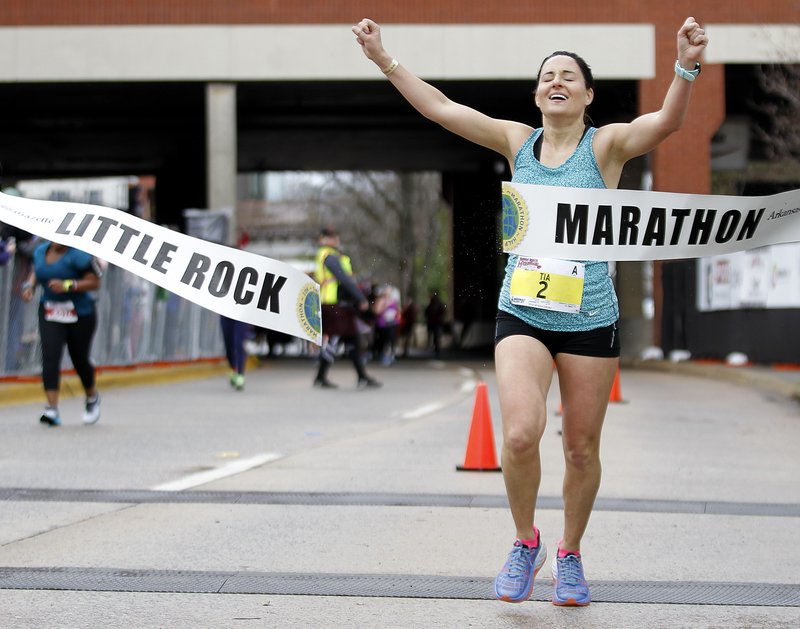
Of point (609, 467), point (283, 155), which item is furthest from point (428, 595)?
point (283, 155)

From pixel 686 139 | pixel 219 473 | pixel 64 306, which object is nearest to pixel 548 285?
pixel 219 473

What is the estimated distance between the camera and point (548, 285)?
496cm

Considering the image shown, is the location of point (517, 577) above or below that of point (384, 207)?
below

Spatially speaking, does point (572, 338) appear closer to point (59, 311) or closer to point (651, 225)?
point (651, 225)

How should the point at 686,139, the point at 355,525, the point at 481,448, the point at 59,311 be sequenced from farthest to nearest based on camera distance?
1. the point at 686,139
2. the point at 59,311
3. the point at 481,448
4. the point at 355,525

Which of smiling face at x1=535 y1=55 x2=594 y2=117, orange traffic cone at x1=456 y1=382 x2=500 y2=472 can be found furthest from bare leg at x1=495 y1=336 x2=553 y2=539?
orange traffic cone at x1=456 y1=382 x2=500 y2=472

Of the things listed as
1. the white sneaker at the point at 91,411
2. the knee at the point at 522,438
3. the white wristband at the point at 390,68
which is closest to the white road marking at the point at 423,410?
the white sneaker at the point at 91,411

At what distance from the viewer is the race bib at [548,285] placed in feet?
16.2

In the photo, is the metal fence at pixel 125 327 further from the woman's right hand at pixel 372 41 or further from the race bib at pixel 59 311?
the woman's right hand at pixel 372 41

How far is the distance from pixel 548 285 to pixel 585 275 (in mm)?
173

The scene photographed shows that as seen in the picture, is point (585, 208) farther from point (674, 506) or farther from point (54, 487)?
point (54, 487)

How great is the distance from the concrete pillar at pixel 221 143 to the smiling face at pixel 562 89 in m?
24.0

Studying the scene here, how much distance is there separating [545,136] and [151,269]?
1660 millimetres

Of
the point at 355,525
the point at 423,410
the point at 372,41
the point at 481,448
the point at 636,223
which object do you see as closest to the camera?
the point at 636,223
